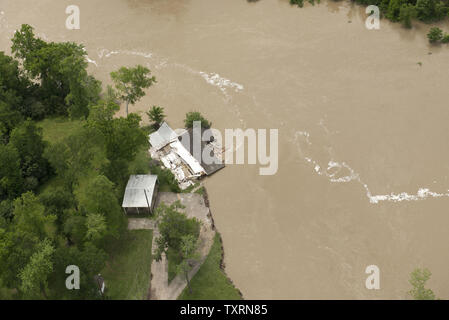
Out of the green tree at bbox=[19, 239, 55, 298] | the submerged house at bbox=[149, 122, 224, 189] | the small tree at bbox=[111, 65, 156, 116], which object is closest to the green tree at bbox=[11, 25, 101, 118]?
the small tree at bbox=[111, 65, 156, 116]

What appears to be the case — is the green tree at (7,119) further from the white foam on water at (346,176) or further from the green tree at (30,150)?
the white foam on water at (346,176)

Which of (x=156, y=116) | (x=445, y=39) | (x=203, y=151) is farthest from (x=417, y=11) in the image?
(x=156, y=116)

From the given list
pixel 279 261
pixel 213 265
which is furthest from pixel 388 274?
pixel 213 265

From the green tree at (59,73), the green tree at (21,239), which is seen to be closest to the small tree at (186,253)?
the green tree at (21,239)

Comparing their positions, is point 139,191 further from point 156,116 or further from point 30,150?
point 30,150

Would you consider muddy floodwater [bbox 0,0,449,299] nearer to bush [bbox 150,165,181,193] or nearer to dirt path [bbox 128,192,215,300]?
dirt path [bbox 128,192,215,300]

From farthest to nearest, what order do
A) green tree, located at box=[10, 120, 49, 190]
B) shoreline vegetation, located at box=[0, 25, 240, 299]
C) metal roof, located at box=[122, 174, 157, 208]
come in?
green tree, located at box=[10, 120, 49, 190]
metal roof, located at box=[122, 174, 157, 208]
shoreline vegetation, located at box=[0, 25, 240, 299]
